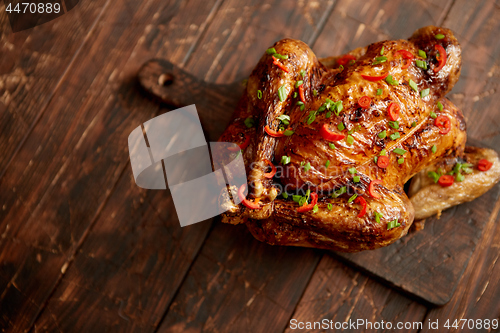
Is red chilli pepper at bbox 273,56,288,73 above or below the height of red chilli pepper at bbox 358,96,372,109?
below

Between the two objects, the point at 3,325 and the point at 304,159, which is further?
the point at 3,325

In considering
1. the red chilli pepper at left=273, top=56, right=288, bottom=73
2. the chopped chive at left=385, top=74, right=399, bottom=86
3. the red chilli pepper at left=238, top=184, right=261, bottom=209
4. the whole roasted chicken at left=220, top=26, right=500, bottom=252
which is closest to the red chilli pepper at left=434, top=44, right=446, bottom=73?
the whole roasted chicken at left=220, top=26, right=500, bottom=252

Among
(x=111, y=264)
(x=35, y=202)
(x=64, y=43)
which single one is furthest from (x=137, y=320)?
(x=64, y=43)

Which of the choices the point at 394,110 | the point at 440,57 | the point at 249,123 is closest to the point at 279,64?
the point at 249,123

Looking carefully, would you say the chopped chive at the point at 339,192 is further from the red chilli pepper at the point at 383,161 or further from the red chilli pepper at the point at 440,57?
the red chilli pepper at the point at 440,57

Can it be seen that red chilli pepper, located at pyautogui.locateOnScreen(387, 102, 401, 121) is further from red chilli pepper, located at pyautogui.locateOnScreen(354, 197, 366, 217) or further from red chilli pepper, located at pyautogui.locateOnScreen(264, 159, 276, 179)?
red chilli pepper, located at pyautogui.locateOnScreen(264, 159, 276, 179)

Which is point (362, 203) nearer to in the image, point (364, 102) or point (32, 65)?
point (364, 102)

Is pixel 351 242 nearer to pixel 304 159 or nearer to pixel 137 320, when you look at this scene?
pixel 304 159
